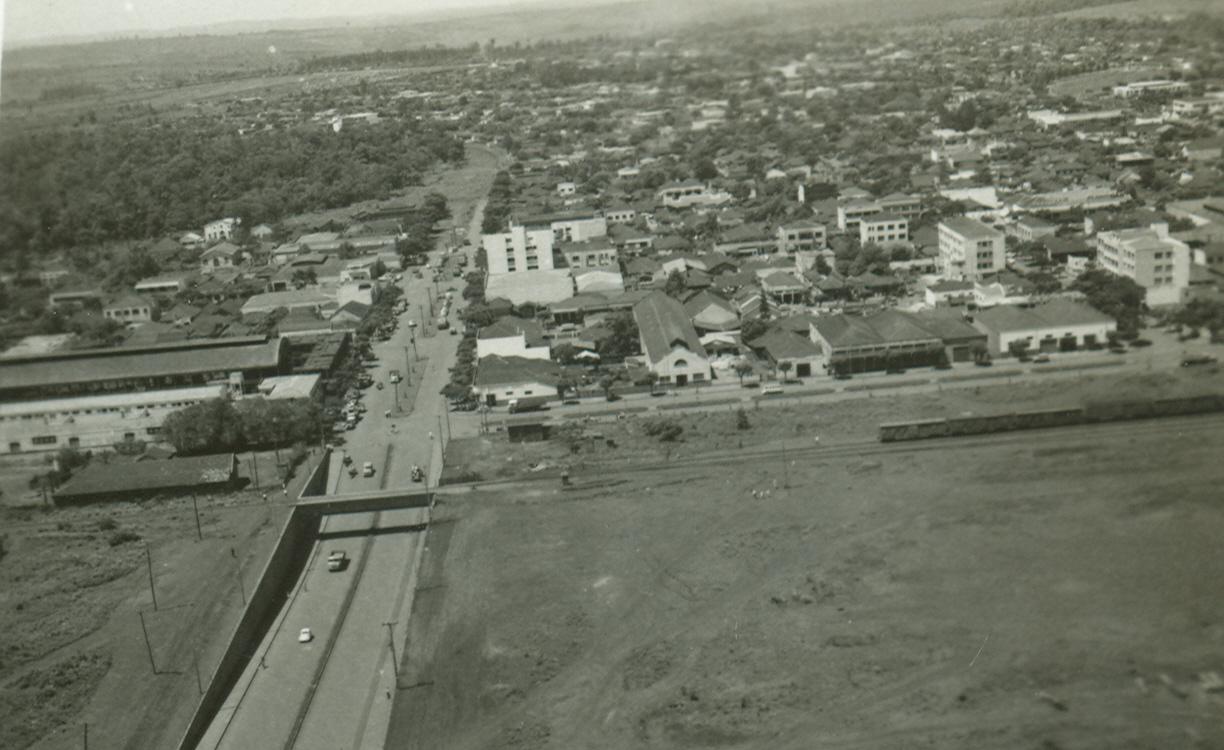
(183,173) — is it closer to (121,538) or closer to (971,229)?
(121,538)

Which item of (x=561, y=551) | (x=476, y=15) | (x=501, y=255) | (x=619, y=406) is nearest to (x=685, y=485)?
(x=561, y=551)

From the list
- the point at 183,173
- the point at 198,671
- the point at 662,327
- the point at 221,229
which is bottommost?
the point at 198,671

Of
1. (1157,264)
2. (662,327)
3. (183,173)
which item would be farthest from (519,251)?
(1157,264)

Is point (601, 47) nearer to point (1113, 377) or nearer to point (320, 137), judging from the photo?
point (320, 137)

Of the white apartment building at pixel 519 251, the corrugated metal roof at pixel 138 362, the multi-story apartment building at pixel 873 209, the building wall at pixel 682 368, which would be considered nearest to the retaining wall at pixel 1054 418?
the building wall at pixel 682 368

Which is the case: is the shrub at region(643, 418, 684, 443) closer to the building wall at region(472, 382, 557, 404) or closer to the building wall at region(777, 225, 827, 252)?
the building wall at region(472, 382, 557, 404)

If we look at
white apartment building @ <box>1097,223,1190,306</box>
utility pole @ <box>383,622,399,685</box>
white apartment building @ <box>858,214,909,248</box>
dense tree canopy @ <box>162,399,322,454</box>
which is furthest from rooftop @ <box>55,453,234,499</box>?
white apartment building @ <box>858,214,909,248</box>
